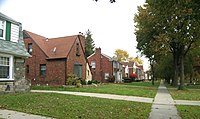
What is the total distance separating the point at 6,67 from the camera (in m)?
17.0

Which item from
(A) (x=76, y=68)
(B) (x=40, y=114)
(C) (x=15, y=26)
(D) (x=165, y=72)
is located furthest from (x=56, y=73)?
(D) (x=165, y=72)

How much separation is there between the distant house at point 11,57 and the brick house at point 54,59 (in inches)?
415

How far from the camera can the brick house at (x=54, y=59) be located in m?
29.3

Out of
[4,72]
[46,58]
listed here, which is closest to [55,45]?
[46,58]

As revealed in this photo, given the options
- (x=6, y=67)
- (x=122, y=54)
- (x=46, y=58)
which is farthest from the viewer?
(x=122, y=54)

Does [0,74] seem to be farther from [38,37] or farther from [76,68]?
[38,37]

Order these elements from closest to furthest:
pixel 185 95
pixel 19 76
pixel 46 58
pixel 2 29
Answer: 1. pixel 2 29
2. pixel 19 76
3. pixel 185 95
4. pixel 46 58

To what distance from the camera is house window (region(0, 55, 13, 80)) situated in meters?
16.6

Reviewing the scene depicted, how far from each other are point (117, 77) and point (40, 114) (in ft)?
161

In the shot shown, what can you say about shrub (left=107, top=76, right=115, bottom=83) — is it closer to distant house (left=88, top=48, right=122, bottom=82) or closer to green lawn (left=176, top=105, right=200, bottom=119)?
distant house (left=88, top=48, right=122, bottom=82)

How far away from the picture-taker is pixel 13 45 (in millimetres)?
17906

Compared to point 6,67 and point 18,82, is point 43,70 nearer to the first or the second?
point 18,82

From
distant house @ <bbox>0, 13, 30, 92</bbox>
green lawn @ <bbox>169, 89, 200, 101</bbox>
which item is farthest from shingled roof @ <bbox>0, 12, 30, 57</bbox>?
green lawn @ <bbox>169, 89, 200, 101</bbox>

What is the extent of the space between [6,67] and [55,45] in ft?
51.2
